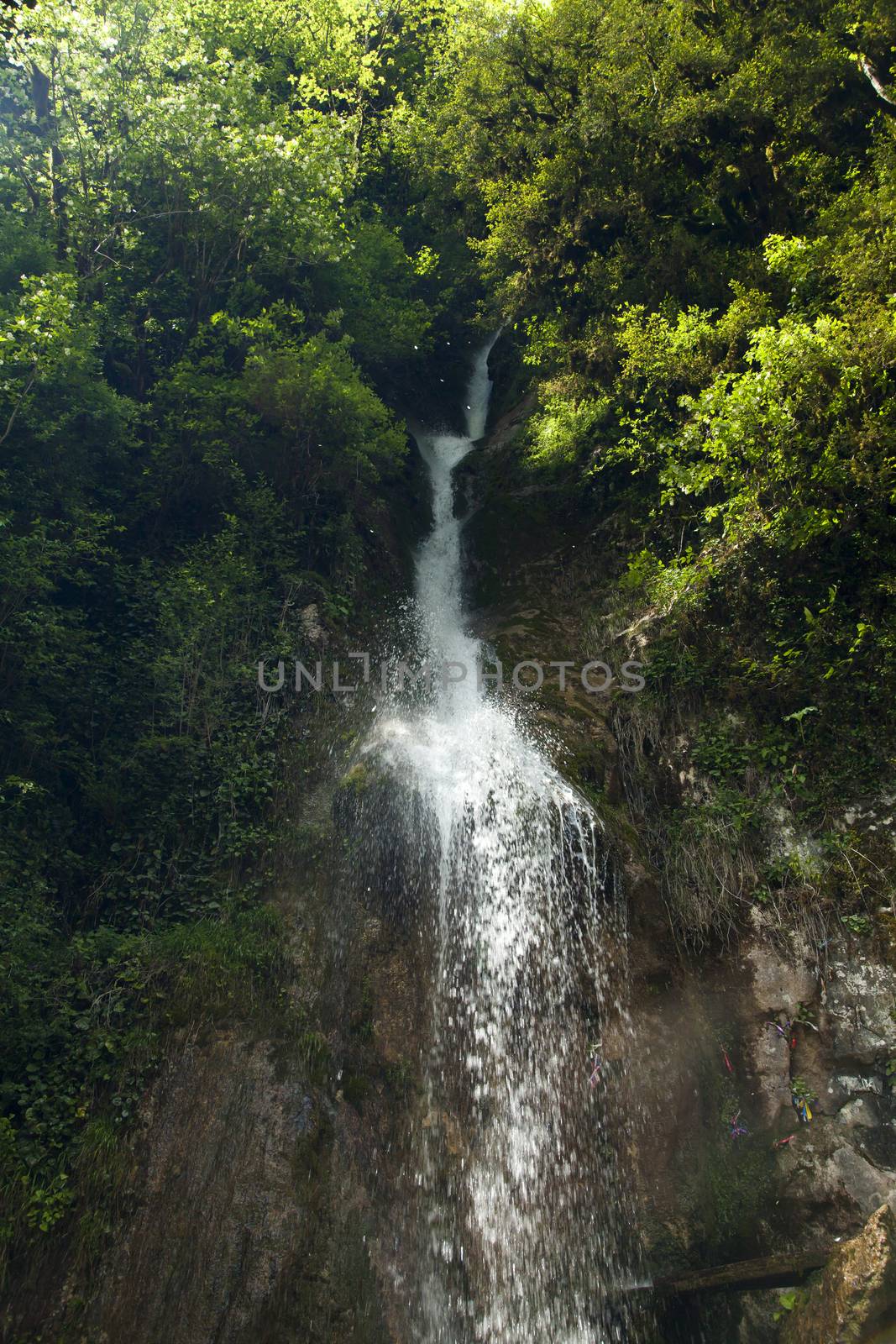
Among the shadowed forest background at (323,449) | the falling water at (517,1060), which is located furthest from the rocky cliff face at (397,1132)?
the shadowed forest background at (323,449)

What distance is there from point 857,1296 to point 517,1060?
3050 mm

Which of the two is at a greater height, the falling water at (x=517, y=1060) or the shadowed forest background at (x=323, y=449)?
the shadowed forest background at (x=323, y=449)

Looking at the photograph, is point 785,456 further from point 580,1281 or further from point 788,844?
point 580,1281

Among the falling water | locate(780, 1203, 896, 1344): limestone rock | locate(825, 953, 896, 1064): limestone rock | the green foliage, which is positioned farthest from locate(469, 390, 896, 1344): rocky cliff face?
the green foliage

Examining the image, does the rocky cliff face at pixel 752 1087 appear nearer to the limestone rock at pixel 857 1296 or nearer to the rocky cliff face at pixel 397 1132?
the rocky cliff face at pixel 397 1132

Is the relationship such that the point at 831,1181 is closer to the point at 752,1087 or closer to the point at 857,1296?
the point at 752,1087

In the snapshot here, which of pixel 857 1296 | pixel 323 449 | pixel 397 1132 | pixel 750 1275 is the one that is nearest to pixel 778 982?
pixel 750 1275

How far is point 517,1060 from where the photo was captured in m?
7.76

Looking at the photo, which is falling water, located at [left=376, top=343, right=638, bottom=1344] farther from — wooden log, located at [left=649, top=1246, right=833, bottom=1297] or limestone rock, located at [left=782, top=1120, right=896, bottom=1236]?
limestone rock, located at [left=782, top=1120, right=896, bottom=1236]

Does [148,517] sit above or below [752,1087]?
above

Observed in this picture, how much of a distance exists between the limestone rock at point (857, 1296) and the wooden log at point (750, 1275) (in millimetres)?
394

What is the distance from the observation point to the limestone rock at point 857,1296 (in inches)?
223

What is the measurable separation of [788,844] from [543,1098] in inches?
134

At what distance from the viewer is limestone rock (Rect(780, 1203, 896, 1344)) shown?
5.66m
